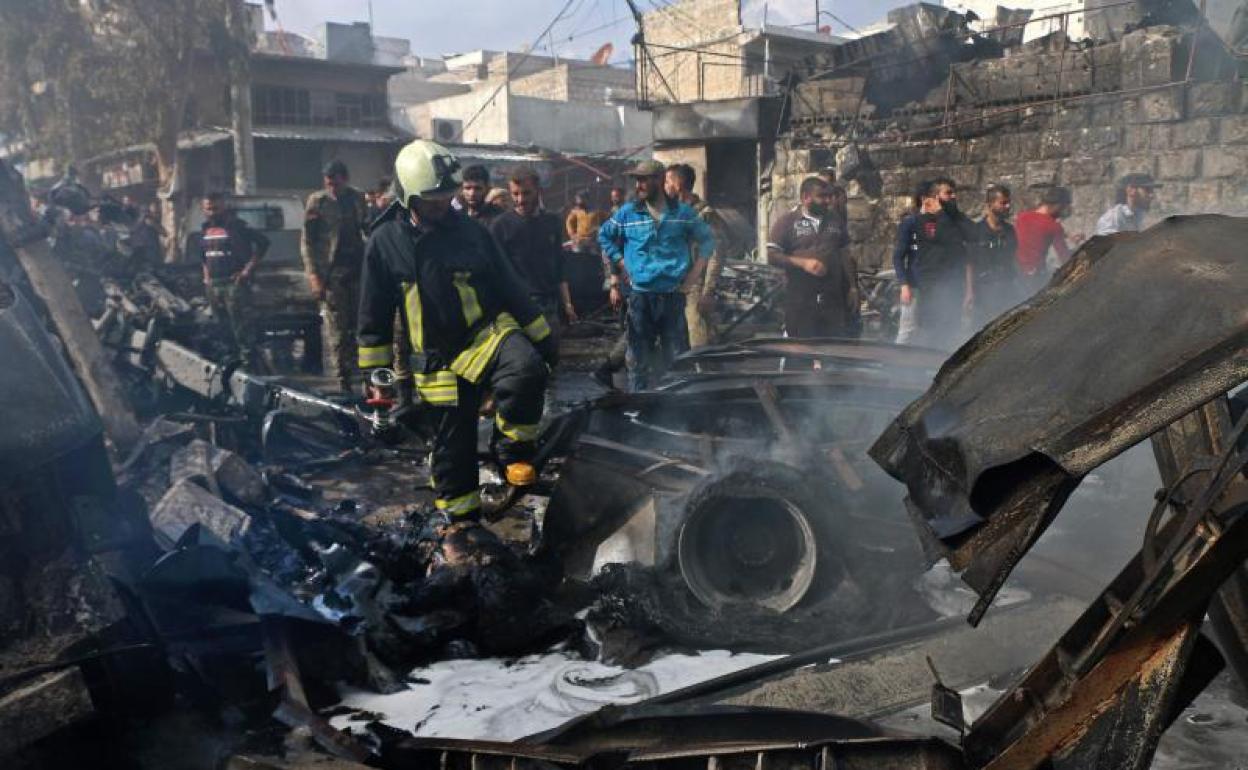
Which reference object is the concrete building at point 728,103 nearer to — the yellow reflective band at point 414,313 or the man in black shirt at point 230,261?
the man in black shirt at point 230,261

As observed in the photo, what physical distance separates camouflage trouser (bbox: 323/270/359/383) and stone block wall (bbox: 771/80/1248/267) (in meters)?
7.79

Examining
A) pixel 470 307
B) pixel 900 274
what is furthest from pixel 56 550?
pixel 900 274

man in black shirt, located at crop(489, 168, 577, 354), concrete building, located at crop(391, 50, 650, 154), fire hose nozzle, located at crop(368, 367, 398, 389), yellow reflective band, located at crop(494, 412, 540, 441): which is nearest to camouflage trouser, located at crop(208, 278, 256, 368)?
man in black shirt, located at crop(489, 168, 577, 354)

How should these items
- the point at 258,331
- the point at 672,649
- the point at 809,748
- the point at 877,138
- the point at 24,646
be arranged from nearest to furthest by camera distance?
the point at 809,748, the point at 24,646, the point at 672,649, the point at 258,331, the point at 877,138

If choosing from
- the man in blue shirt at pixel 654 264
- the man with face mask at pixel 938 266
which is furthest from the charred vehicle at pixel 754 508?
the man with face mask at pixel 938 266

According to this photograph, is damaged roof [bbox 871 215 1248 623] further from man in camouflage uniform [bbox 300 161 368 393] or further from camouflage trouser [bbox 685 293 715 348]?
man in camouflage uniform [bbox 300 161 368 393]

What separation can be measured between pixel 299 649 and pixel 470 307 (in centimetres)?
196

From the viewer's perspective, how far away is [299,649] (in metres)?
3.46

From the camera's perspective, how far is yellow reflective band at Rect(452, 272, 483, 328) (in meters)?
4.90

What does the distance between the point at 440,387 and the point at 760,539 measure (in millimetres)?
1736

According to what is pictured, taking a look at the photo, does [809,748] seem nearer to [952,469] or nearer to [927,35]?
[952,469]

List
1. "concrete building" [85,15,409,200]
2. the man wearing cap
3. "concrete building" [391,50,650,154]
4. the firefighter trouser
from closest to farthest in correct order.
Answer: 1. the firefighter trouser
2. the man wearing cap
3. "concrete building" [85,15,409,200]
4. "concrete building" [391,50,650,154]

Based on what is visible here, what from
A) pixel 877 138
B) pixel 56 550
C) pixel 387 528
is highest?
pixel 877 138

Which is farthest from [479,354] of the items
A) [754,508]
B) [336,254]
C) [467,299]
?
[336,254]
